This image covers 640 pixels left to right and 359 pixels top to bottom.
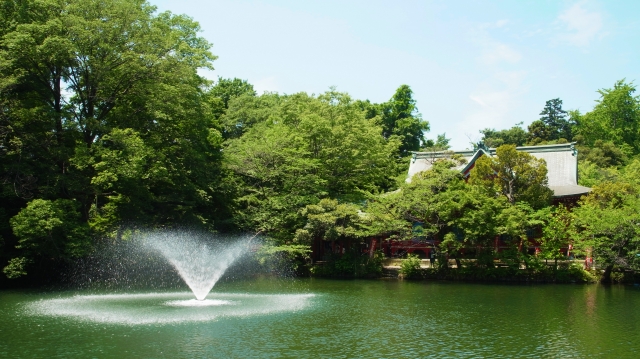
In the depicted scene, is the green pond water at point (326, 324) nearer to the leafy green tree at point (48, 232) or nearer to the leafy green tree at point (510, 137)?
the leafy green tree at point (48, 232)

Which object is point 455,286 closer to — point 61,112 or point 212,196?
point 212,196

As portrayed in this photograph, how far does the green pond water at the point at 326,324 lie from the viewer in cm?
1127

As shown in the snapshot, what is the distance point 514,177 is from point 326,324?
48.5 feet

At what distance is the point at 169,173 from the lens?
996 inches

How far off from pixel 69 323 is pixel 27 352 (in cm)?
301

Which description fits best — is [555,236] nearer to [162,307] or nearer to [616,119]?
[162,307]

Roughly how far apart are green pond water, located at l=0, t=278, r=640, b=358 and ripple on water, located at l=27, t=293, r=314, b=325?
0.10ft

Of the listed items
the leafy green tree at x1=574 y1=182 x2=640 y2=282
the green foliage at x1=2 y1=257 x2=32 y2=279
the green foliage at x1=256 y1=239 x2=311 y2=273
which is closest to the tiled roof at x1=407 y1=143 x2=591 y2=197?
the leafy green tree at x1=574 y1=182 x2=640 y2=282

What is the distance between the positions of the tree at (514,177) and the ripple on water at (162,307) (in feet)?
35.9

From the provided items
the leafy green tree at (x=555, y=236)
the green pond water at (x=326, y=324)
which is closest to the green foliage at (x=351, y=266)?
the green pond water at (x=326, y=324)

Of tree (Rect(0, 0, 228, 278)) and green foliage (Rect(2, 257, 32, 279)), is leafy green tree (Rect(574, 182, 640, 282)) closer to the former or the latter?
tree (Rect(0, 0, 228, 278))

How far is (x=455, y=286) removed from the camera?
22.8 metres

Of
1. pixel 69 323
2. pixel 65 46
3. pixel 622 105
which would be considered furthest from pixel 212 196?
pixel 622 105

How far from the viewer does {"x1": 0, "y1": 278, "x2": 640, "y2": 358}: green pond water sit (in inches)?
444
